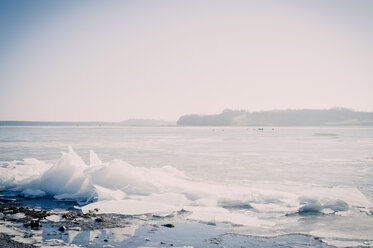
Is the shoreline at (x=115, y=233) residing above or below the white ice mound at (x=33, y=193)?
above

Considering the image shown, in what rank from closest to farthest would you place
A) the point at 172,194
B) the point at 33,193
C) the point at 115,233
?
the point at 115,233, the point at 172,194, the point at 33,193

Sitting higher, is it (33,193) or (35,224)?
(35,224)

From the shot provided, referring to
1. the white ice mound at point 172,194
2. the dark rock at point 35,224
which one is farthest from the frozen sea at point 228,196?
the dark rock at point 35,224

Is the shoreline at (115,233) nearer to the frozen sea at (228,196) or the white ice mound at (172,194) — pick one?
the frozen sea at (228,196)

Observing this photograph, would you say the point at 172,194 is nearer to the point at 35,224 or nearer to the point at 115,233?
the point at 115,233

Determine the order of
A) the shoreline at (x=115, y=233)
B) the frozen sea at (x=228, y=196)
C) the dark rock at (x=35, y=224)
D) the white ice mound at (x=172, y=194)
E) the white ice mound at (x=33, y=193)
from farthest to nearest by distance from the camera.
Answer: the white ice mound at (x=33, y=193)
the white ice mound at (x=172, y=194)
the frozen sea at (x=228, y=196)
the dark rock at (x=35, y=224)
the shoreline at (x=115, y=233)

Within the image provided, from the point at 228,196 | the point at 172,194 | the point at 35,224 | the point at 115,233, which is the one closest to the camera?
the point at 115,233

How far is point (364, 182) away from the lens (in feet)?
28.7

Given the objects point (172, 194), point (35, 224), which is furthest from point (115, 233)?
point (172, 194)

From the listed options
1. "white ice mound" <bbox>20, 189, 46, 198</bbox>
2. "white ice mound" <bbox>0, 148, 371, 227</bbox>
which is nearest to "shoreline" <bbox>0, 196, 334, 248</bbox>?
"white ice mound" <bbox>0, 148, 371, 227</bbox>

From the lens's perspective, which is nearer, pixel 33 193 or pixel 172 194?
pixel 172 194

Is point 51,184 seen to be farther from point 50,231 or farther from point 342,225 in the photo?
point 342,225

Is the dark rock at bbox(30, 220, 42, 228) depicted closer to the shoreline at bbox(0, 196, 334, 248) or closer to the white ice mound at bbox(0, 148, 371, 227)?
the shoreline at bbox(0, 196, 334, 248)

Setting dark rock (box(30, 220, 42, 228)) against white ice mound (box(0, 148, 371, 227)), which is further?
white ice mound (box(0, 148, 371, 227))
